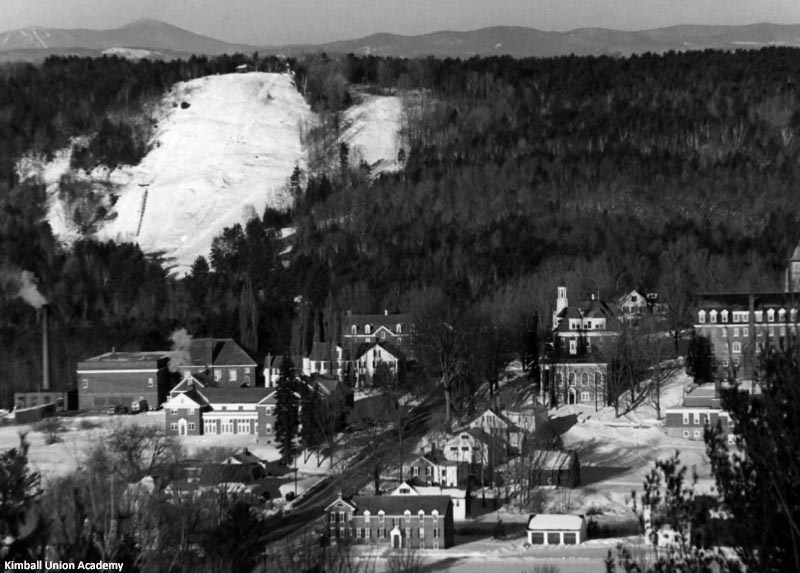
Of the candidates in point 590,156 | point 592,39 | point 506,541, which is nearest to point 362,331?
point 506,541

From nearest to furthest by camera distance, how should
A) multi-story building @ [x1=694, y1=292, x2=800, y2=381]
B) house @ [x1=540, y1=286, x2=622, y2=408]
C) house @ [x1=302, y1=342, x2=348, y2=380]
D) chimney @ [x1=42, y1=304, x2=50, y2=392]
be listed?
house @ [x1=540, y1=286, x2=622, y2=408] < multi-story building @ [x1=694, y1=292, x2=800, y2=381] < house @ [x1=302, y1=342, x2=348, y2=380] < chimney @ [x1=42, y1=304, x2=50, y2=392]

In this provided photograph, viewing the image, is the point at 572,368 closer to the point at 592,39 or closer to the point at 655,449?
the point at 655,449

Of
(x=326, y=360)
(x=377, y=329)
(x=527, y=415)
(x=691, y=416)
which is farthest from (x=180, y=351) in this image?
(x=691, y=416)

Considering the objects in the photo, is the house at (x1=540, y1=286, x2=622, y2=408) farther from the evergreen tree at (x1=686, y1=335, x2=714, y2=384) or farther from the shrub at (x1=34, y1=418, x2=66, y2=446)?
the shrub at (x1=34, y1=418, x2=66, y2=446)

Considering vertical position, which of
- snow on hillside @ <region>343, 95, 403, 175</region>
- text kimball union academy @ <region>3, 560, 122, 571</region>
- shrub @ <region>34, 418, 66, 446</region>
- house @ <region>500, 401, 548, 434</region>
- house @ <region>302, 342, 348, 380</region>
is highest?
snow on hillside @ <region>343, 95, 403, 175</region>

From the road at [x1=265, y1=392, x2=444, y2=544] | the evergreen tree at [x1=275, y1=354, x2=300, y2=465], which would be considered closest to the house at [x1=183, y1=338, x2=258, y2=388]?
the road at [x1=265, y1=392, x2=444, y2=544]

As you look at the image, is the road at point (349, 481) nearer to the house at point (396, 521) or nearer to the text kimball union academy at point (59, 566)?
the house at point (396, 521)
